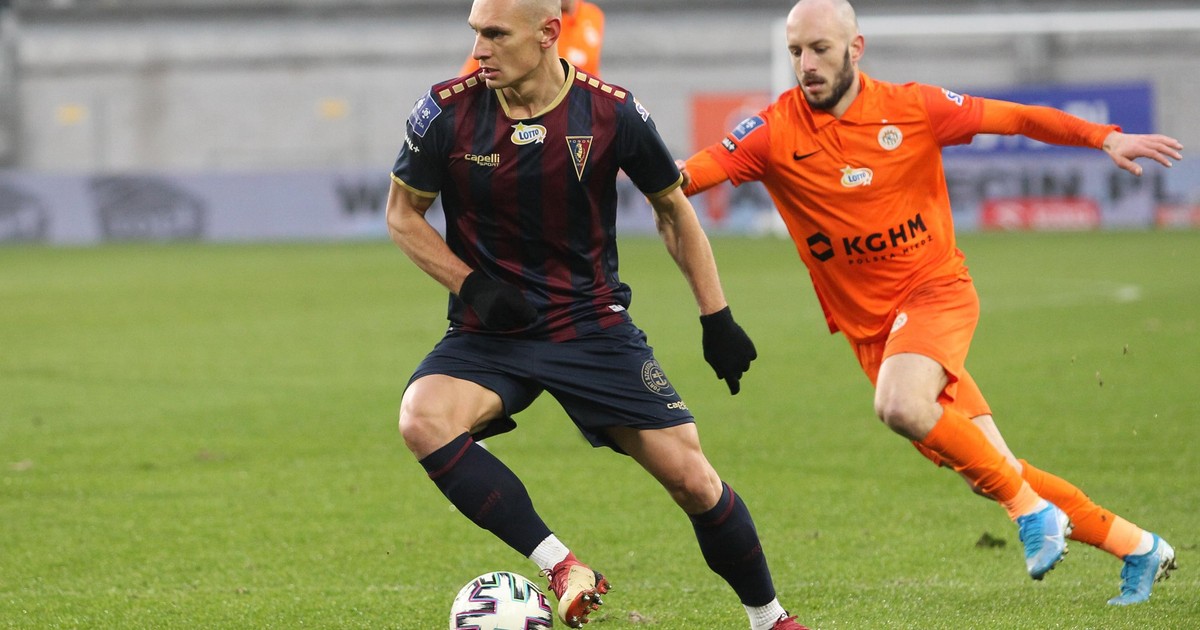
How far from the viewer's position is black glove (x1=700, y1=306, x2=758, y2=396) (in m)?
4.51

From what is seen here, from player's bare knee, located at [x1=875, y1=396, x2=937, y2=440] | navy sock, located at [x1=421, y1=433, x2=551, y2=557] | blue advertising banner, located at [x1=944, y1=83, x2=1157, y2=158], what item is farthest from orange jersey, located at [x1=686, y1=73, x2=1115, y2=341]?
blue advertising banner, located at [x1=944, y1=83, x2=1157, y2=158]

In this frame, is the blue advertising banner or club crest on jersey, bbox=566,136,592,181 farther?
the blue advertising banner

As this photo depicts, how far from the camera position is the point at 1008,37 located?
37.8m

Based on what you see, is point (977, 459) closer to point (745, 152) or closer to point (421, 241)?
point (745, 152)

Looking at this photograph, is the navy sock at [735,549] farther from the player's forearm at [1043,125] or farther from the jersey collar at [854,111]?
the player's forearm at [1043,125]

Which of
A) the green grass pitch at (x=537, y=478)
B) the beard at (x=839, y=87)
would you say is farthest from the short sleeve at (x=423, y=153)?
the beard at (x=839, y=87)

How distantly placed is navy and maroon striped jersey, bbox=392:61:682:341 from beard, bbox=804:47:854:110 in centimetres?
112

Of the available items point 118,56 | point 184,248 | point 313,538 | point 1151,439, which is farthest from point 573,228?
point 118,56

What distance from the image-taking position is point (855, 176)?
209 inches

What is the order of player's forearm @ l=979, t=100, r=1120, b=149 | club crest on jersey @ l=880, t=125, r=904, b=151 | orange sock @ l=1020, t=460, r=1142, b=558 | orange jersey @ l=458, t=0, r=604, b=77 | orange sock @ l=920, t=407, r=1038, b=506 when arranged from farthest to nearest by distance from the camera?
orange jersey @ l=458, t=0, r=604, b=77
club crest on jersey @ l=880, t=125, r=904, b=151
player's forearm @ l=979, t=100, r=1120, b=149
orange sock @ l=1020, t=460, r=1142, b=558
orange sock @ l=920, t=407, r=1038, b=506

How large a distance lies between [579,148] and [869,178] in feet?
4.55

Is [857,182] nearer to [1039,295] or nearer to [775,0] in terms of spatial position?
[1039,295]

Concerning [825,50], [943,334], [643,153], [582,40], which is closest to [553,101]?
[643,153]

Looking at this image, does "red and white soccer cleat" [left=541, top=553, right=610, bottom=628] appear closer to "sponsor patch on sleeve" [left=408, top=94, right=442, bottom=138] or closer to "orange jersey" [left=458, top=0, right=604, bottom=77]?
"sponsor patch on sleeve" [left=408, top=94, right=442, bottom=138]
